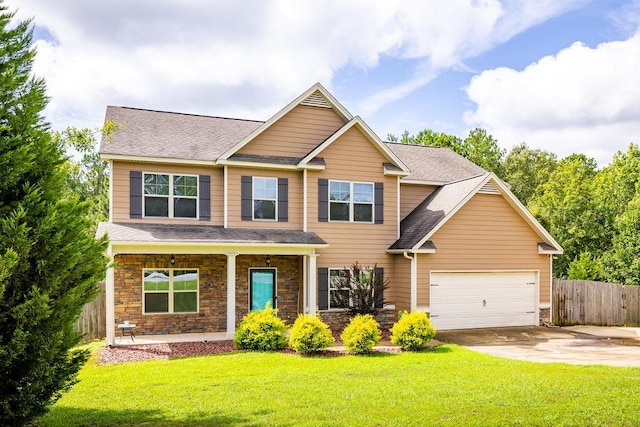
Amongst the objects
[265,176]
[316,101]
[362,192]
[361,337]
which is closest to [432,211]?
[362,192]

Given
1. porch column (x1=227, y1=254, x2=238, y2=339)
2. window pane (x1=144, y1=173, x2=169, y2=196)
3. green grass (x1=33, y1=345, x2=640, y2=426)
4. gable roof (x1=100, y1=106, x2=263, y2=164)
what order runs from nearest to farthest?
green grass (x1=33, y1=345, x2=640, y2=426), porch column (x1=227, y1=254, x2=238, y2=339), gable roof (x1=100, y1=106, x2=263, y2=164), window pane (x1=144, y1=173, x2=169, y2=196)

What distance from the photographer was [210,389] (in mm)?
9484

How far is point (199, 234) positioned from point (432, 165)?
10572mm

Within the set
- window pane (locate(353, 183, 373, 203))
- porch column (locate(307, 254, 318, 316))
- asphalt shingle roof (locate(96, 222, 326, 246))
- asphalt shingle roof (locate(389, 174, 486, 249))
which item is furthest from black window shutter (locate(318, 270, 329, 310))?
window pane (locate(353, 183, 373, 203))

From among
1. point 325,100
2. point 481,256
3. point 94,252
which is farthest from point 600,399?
point 325,100

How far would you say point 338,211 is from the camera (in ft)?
59.7

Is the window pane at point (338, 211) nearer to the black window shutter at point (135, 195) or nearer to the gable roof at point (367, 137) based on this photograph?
the gable roof at point (367, 137)

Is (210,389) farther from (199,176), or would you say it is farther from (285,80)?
(285,80)

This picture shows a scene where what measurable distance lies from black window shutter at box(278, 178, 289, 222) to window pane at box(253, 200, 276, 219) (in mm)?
214

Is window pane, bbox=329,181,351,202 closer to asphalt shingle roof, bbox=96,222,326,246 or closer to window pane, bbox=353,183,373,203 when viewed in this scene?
window pane, bbox=353,183,373,203

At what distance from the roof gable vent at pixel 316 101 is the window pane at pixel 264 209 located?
3.74 metres

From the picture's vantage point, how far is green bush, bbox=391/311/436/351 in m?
14.0

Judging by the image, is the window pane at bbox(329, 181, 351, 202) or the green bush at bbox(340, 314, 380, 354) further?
the window pane at bbox(329, 181, 351, 202)

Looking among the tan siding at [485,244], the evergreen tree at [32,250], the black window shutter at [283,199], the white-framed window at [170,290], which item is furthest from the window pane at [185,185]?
the evergreen tree at [32,250]
